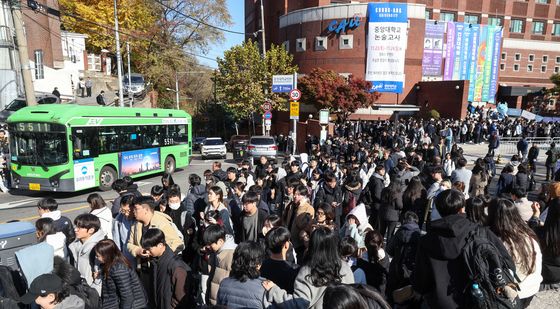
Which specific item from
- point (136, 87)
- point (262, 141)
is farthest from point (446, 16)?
point (136, 87)

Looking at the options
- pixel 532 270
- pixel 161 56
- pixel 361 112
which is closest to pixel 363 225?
pixel 532 270

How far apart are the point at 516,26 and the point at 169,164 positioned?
4649cm

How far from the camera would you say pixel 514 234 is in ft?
11.1

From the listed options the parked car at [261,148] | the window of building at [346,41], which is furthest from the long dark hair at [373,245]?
the window of building at [346,41]

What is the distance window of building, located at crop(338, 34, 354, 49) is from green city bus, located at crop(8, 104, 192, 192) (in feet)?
81.5

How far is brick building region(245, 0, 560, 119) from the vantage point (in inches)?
1404

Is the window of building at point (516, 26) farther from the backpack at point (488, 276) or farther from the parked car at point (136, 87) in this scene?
the backpack at point (488, 276)

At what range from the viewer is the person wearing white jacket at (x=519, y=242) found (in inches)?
133

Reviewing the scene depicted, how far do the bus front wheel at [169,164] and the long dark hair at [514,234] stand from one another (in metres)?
17.0

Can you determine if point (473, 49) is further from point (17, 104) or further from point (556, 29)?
point (17, 104)

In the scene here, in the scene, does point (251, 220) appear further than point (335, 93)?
No

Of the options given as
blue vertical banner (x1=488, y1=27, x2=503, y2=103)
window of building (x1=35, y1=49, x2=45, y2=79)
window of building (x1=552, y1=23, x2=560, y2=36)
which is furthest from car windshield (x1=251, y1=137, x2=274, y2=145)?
window of building (x1=552, y1=23, x2=560, y2=36)

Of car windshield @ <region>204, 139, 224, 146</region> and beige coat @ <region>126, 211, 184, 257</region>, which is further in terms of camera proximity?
car windshield @ <region>204, 139, 224, 146</region>

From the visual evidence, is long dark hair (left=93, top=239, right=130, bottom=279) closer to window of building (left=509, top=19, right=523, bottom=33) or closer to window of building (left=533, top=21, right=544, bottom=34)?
window of building (left=509, top=19, right=523, bottom=33)
